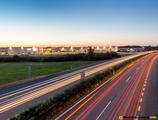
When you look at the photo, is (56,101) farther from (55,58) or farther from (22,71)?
(55,58)

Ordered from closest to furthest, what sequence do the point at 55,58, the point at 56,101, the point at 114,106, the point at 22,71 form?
the point at 56,101 → the point at 114,106 → the point at 22,71 → the point at 55,58

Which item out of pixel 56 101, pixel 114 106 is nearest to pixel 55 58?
pixel 56 101

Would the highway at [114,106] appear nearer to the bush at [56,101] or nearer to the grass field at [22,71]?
the bush at [56,101]

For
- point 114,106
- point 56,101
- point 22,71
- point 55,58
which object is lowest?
point 22,71

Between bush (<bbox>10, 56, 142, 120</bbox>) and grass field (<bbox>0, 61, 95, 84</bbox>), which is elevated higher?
bush (<bbox>10, 56, 142, 120</bbox>)

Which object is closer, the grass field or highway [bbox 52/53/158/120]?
highway [bbox 52/53/158/120]

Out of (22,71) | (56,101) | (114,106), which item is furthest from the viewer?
(22,71)

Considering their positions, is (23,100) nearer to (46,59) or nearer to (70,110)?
(70,110)

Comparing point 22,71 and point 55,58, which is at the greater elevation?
point 55,58

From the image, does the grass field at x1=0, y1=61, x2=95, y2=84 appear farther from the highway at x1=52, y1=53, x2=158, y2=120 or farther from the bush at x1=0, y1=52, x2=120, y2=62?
the highway at x1=52, y1=53, x2=158, y2=120

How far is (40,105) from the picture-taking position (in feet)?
31.2

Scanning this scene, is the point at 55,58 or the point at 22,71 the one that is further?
the point at 55,58

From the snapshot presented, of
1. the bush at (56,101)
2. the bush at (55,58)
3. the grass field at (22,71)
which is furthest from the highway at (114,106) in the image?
the bush at (55,58)

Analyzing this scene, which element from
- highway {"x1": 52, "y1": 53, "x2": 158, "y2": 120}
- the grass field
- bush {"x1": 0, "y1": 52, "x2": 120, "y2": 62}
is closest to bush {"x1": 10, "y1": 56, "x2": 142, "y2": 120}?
highway {"x1": 52, "y1": 53, "x2": 158, "y2": 120}
